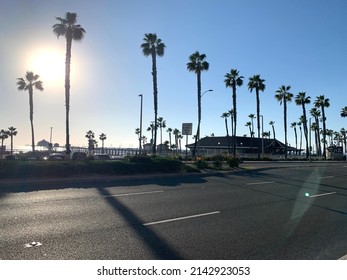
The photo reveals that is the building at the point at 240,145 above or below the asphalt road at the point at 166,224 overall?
above

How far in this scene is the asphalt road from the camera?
6117 millimetres

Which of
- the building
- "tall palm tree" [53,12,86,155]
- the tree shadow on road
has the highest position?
"tall palm tree" [53,12,86,155]

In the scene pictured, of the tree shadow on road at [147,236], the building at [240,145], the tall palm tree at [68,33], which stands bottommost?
the tree shadow on road at [147,236]

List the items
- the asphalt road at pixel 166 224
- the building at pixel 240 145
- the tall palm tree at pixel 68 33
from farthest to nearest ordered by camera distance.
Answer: the building at pixel 240 145 → the tall palm tree at pixel 68 33 → the asphalt road at pixel 166 224

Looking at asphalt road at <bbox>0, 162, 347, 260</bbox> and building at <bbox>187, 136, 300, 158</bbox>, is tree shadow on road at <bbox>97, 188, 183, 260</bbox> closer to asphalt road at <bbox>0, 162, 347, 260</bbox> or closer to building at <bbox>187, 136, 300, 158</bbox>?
asphalt road at <bbox>0, 162, 347, 260</bbox>

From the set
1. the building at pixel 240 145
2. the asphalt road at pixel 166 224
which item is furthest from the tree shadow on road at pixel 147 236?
the building at pixel 240 145

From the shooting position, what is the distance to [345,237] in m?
7.60

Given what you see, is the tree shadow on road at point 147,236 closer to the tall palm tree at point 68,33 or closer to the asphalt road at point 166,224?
the asphalt road at point 166,224

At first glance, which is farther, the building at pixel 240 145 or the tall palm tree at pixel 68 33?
the building at pixel 240 145

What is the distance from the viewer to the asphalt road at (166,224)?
6.12 metres

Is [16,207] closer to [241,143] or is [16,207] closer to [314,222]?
[314,222]

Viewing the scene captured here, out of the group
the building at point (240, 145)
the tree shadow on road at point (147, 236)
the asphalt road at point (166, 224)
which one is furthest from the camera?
the building at point (240, 145)

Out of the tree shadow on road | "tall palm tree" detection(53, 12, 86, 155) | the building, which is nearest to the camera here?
the tree shadow on road

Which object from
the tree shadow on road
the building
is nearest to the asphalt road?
the tree shadow on road
